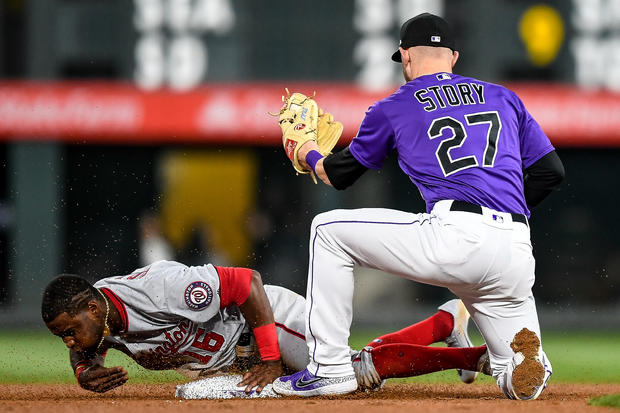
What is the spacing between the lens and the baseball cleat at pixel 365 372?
14.6 feet

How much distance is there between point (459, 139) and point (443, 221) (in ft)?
1.10

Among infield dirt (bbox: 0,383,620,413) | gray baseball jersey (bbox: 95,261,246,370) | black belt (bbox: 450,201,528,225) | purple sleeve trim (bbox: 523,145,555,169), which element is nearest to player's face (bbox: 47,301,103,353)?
gray baseball jersey (bbox: 95,261,246,370)

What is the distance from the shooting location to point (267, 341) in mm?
4508

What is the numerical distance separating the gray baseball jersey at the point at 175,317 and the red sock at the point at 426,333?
718mm

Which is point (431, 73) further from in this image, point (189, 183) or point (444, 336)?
point (189, 183)

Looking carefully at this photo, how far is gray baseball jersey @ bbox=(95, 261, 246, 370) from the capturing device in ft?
14.2

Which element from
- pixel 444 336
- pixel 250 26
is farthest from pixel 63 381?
pixel 250 26

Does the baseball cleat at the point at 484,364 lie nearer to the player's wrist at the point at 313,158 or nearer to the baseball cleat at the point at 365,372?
the baseball cleat at the point at 365,372

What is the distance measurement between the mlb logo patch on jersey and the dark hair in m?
0.37

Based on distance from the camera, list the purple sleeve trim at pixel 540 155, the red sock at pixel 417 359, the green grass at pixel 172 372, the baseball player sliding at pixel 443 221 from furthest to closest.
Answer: the green grass at pixel 172 372 < the red sock at pixel 417 359 < the purple sleeve trim at pixel 540 155 < the baseball player sliding at pixel 443 221

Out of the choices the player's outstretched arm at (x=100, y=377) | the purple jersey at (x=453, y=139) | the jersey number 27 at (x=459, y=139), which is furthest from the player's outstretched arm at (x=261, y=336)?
the jersey number 27 at (x=459, y=139)

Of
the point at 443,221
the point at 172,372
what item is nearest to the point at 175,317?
the point at 443,221

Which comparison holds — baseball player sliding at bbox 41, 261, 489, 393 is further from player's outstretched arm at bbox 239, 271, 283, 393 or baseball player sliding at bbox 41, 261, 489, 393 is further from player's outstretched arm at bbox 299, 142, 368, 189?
player's outstretched arm at bbox 299, 142, 368, 189

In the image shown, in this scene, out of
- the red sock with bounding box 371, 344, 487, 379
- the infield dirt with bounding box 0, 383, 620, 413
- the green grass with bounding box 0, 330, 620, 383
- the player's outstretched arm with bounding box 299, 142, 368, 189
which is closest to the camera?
the infield dirt with bounding box 0, 383, 620, 413
